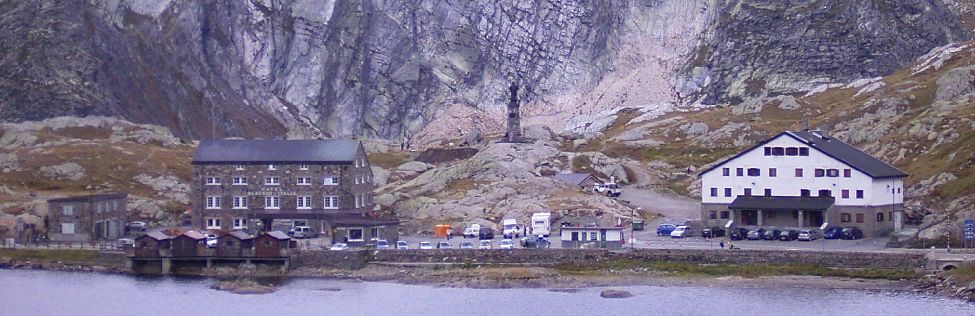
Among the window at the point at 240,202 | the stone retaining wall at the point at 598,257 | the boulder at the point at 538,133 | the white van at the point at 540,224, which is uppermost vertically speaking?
the boulder at the point at 538,133

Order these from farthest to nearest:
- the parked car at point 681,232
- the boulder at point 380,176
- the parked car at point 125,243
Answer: the boulder at point 380,176, the parked car at point 681,232, the parked car at point 125,243

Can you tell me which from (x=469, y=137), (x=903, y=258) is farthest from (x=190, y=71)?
(x=903, y=258)

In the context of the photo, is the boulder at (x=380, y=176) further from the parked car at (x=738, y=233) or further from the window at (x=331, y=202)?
the parked car at (x=738, y=233)

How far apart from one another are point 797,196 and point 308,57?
9645 cm

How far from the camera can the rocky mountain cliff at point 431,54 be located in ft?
490

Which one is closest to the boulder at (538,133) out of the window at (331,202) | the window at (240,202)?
the window at (331,202)

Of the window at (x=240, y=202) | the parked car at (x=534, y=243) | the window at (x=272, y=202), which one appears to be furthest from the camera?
the window at (x=240, y=202)

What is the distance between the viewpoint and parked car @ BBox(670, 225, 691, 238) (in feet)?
289

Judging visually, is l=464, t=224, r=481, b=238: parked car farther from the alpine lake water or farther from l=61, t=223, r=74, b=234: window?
l=61, t=223, r=74, b=234: window

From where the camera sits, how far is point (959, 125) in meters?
105

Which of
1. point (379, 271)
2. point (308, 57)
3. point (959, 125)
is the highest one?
point (308, 57)

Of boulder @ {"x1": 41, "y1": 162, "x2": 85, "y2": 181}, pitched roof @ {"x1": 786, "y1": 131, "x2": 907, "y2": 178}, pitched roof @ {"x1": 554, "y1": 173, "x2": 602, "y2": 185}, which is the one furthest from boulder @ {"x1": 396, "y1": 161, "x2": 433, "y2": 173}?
pitched roof @ {"x1": 786, "y1": 131, "x2": 907, "y2": 178}

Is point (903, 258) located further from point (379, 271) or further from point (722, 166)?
point (379, 271)

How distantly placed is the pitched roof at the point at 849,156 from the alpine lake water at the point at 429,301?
49.8 ft
